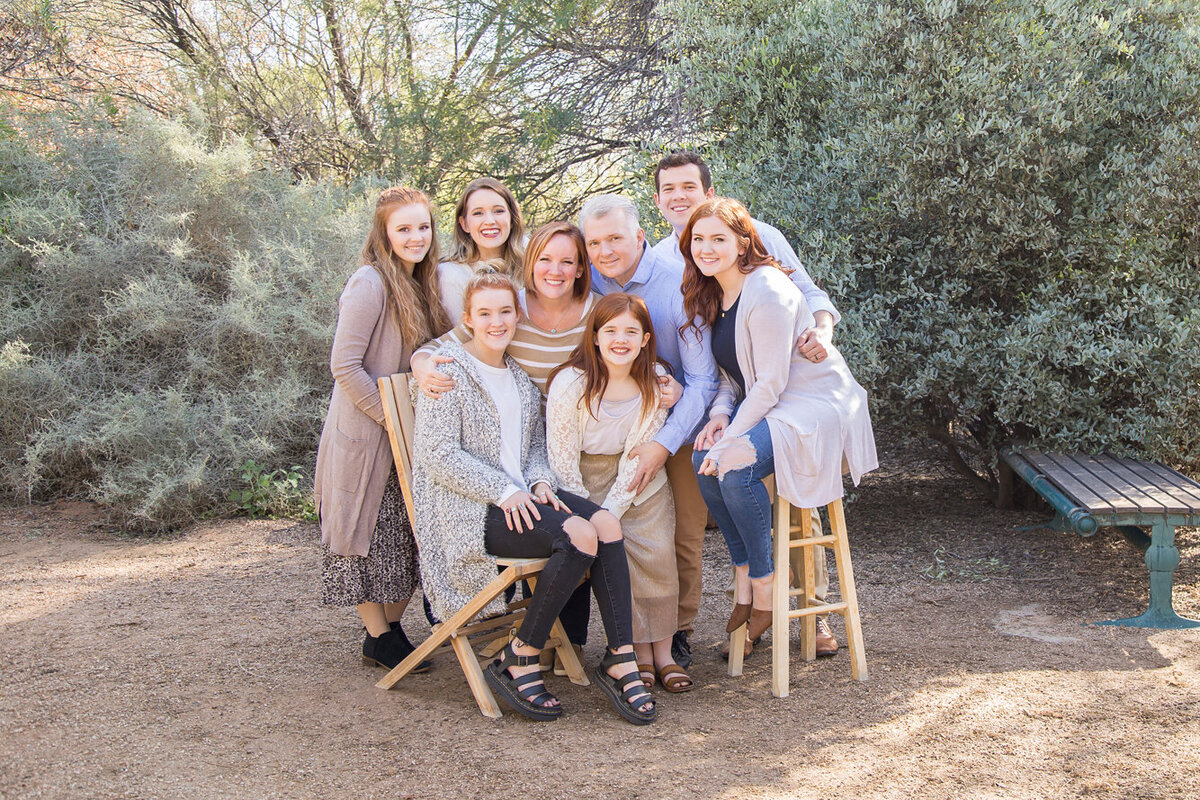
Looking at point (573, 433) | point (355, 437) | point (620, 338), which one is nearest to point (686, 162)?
point (620, 338)

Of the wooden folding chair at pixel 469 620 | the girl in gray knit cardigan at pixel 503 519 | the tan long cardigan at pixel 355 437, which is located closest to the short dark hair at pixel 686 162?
the girl in gray knit cardigan at pixel 503 519

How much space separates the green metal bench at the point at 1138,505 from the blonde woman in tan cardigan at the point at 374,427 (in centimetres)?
266

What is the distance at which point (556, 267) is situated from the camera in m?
3.55

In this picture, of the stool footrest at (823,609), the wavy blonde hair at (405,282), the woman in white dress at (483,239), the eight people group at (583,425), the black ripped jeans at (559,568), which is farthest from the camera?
the woman in white dress at (483,239)

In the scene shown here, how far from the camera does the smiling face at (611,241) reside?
12.0 ft

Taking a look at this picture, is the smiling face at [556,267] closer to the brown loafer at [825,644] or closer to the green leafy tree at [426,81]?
the brown loafer at [825,644]

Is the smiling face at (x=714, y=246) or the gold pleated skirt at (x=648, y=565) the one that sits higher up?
the smiling face at (x=714, y=246)

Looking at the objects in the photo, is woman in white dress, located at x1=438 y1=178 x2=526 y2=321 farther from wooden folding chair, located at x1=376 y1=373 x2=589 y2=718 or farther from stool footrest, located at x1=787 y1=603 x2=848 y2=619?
stool footrest, located at x1=787 y1=603 x2=848 y2=619

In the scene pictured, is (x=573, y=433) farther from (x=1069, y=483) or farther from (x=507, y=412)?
(x=1069, y=483)

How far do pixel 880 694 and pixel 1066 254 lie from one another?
2697 mm

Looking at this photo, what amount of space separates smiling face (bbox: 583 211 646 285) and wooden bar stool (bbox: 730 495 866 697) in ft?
3.40

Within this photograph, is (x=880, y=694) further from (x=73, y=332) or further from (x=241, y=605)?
(x=73, y=332)

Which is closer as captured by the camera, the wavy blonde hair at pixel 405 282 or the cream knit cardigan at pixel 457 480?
the cream knit cardigan at pixel 457 480

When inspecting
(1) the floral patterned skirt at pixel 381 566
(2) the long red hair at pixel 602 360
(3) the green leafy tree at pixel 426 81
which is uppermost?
(3) the green leafy tree at pixel 426 81
